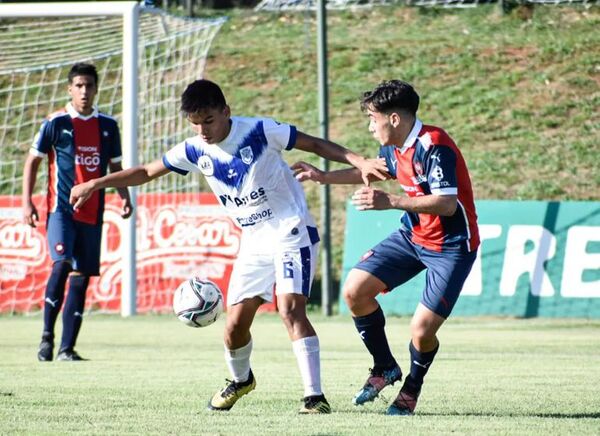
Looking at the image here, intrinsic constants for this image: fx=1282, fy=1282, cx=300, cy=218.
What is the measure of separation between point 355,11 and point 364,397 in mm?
22589

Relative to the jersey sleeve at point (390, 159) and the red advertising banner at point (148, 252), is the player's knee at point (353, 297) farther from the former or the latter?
the red advertising banner at point (148, 252)

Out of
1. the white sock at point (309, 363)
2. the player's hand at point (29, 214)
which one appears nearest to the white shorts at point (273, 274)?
the white sock at point (309, 363)

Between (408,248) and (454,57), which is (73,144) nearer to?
(408,248)

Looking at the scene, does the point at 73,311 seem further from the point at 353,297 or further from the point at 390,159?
the point at 390,159

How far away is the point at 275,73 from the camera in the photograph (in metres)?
26.2

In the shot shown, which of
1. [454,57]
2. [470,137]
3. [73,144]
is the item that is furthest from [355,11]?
[73,144]

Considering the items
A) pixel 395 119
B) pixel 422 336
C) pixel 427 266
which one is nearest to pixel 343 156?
pixel 395 119

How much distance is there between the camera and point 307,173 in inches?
270

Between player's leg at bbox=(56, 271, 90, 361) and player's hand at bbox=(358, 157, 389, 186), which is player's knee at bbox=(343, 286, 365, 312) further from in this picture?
player's leg at bbox=(56, 271, 90, 361)

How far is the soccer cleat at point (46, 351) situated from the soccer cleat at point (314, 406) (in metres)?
4.04

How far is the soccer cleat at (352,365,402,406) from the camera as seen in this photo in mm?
7137

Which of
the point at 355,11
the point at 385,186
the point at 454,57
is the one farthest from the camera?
the point at 355,11

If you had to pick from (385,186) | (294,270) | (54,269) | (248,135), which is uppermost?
(248,135)

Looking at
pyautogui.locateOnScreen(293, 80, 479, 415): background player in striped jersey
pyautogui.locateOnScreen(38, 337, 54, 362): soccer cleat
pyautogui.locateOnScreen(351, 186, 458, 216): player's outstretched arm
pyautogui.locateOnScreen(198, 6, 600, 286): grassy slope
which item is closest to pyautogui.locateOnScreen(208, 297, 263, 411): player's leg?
pyautogui.locateOnScreen(293, 80, 479, 415): background player in striped jersey
